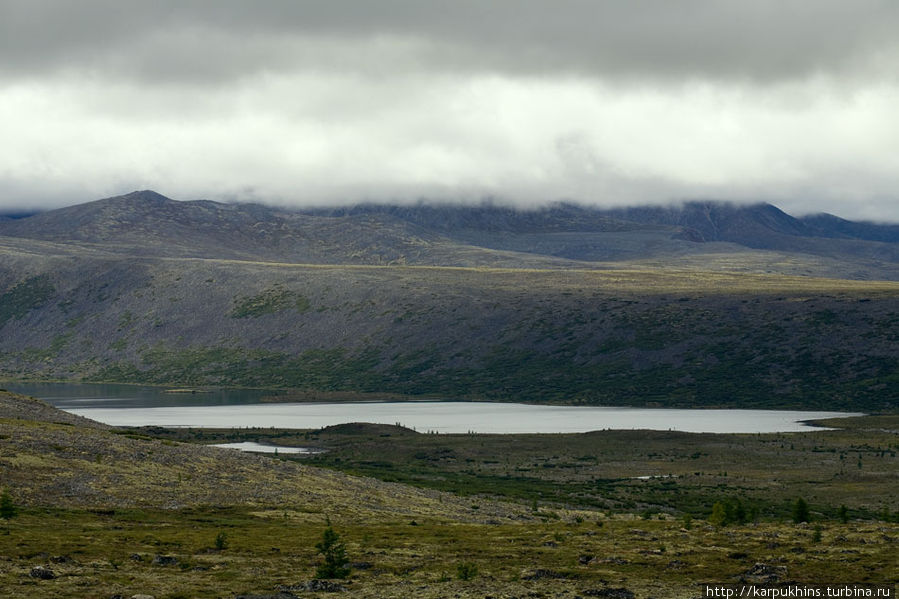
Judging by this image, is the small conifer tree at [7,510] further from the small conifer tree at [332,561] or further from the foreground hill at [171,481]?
the small conifer tree at [332,561]

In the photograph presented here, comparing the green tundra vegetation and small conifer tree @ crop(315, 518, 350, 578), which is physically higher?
small conifer tree @ crop(315, 518, 350, 578)

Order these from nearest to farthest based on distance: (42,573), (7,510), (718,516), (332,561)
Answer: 1. (42,573)
2. (332,561)
3. (7,510)
4. (718,516)

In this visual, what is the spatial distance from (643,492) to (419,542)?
46359 mm

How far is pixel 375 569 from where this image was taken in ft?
165

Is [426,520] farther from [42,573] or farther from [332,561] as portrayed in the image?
[42,573]

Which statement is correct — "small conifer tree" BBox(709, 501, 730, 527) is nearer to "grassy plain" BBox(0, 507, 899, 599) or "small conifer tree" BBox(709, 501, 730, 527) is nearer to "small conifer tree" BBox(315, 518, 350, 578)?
"grassy plain" BBox(0, 507, 899, 599)

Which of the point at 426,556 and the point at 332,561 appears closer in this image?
the point at 332,561

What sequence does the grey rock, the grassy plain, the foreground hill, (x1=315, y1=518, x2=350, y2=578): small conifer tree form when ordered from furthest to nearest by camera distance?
the foreground hill
(x1=315, y1=518, x2=350, y2=578): small conifer tree
the grassy plain
the grey rock

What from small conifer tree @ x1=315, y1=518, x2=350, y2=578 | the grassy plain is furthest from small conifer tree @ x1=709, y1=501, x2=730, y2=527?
small conifer tree @ x1=315, y1=518, x2=350, y2=578

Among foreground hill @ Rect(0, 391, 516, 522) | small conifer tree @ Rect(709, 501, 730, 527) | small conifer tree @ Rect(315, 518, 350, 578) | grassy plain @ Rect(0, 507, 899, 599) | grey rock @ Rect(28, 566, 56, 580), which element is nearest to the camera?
grey rock @ Rect(28, 566, 56, 580)

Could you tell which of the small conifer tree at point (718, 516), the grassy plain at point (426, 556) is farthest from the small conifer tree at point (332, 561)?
the small conifer tree at point (718, 516)

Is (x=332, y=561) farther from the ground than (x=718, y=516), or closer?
farther from the ground

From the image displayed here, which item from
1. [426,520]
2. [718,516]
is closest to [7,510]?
[426,520]

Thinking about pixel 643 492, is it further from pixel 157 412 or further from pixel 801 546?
pixel 157 412
